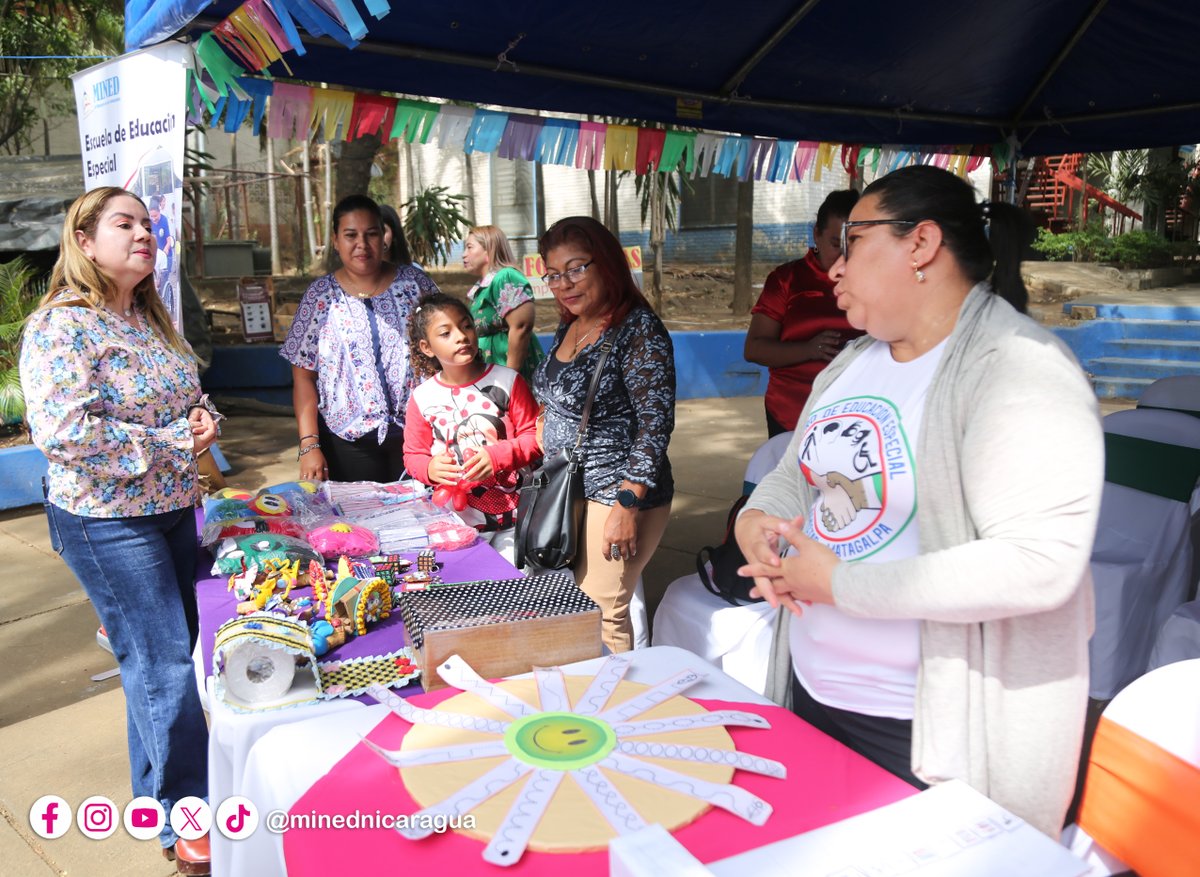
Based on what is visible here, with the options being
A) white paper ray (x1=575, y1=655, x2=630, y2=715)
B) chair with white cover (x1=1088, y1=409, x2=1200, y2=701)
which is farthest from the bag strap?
chair with white cover (x1=1088, y1=409, x2=1200, y2=701)

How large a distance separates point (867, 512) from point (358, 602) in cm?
111

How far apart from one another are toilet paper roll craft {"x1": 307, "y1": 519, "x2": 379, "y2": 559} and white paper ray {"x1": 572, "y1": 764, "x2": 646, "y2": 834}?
54.1 inches

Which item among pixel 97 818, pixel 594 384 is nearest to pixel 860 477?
pixel 594 384

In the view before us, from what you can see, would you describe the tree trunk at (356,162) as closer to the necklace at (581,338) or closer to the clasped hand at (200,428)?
the necklace at (581,338)

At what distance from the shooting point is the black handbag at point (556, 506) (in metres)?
2.62

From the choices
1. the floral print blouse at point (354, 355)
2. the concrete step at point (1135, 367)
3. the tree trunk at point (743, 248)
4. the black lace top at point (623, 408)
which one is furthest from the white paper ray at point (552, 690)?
the tree trunk at point (743, 248)

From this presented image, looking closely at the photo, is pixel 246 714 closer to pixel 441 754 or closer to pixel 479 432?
pixel 441 754

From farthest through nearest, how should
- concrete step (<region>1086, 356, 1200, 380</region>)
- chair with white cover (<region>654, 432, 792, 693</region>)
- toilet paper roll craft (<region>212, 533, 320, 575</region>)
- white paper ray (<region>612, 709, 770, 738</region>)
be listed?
concrete step (<region>1086, 356, 1200, 380</region>) < chair with white cover (<region>654, 432, 792, 693</region>) < toilet paper roll craft (<region>212, 533, 320, 575</region>) < white paper ray (<region>612, 709, 770, 738</region>)

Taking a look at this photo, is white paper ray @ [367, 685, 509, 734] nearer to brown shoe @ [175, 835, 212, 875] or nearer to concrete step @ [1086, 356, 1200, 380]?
brown shoe @ [175, 835, 212, 875]

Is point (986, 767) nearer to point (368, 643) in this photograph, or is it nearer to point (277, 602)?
point (368, 643)

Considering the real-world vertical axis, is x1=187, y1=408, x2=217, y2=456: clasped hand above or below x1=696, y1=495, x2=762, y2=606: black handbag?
above

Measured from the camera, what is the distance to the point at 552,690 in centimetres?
140

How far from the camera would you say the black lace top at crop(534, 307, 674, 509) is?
101 inches

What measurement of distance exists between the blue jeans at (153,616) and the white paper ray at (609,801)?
160 centimetres
